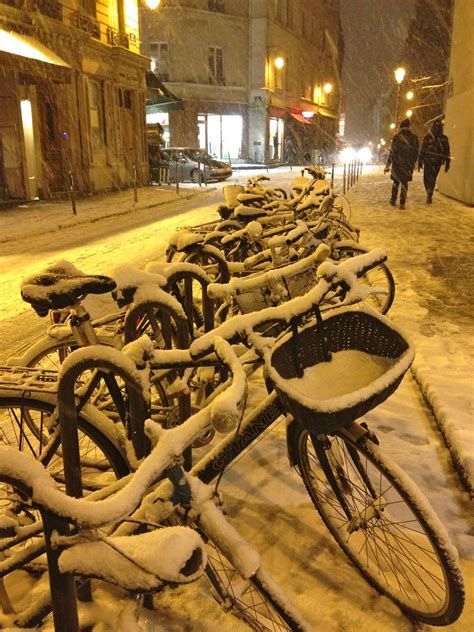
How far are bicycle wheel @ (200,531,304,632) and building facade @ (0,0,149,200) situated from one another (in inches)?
611

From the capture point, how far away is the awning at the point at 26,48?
1546 cm

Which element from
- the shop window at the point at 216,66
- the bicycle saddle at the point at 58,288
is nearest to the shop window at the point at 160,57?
the shop window at the point at 216,66

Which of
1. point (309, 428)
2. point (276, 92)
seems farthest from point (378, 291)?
point (276, 92)

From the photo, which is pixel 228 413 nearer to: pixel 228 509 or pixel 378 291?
pixel 378 291

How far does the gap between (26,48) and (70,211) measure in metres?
4.79

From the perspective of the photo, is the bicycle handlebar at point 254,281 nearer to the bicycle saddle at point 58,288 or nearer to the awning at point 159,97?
the bicycle saddle at point 58,288

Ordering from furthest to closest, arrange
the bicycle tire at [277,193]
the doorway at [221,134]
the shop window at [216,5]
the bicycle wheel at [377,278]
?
the doorway at [221,134] → the shop window at [216,5] → the bicycle tire at [277,193] → the bicycle wheel at [377,278]

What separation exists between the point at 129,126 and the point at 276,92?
24027mm

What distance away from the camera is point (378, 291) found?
2689mm

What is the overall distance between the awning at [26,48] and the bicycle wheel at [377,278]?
12.2 meters

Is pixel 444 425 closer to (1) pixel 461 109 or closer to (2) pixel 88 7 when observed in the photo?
(1) pixel 461 109

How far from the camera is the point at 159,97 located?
30.2m

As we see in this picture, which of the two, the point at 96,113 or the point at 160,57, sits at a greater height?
the point at 160,57

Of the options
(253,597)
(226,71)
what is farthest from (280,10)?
(253,597)
